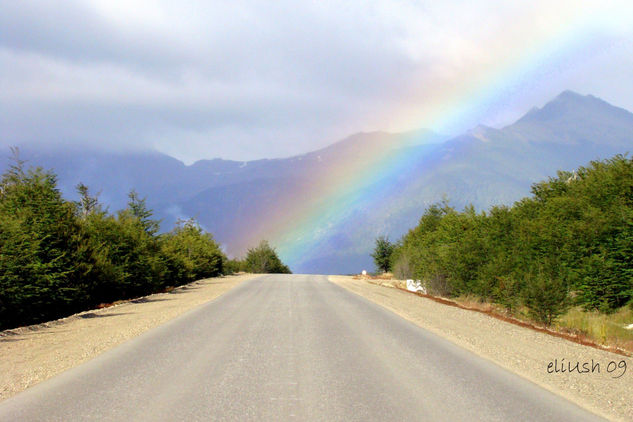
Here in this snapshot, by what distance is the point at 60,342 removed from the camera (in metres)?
12.1

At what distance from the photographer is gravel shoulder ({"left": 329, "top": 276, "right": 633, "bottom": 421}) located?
6930 millimetres

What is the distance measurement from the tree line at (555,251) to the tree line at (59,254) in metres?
16.3

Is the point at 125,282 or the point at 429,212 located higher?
the point at 429,212

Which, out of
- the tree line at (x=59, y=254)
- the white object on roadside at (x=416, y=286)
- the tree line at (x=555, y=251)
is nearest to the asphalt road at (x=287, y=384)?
the tree line at (x=59, y=254)

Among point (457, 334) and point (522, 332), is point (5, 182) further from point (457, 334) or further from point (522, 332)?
point (522, 332)

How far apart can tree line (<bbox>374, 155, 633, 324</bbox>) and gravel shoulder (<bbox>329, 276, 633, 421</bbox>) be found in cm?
278

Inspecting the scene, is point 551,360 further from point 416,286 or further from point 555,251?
point 416,286

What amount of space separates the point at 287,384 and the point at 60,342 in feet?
24.6

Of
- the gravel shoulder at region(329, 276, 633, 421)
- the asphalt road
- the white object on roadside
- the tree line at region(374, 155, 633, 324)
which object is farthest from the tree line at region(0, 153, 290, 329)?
the white object on roadside

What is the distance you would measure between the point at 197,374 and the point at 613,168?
19.2 meters

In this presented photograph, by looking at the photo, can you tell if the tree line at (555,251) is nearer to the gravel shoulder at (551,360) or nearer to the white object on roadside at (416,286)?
the gravel shoulder at (551,360)

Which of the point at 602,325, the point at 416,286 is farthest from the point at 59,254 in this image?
the point at 416,286

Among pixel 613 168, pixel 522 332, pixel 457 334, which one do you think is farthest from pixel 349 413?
pixel 613 168

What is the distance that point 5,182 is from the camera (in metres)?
20.1
